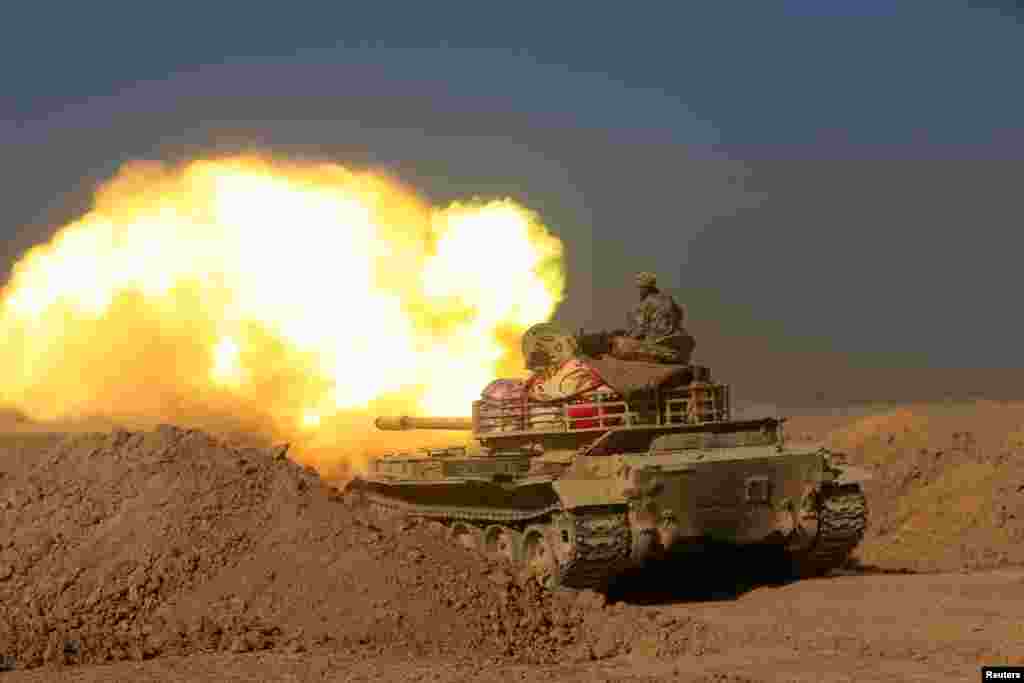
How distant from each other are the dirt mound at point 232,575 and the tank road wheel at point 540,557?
1.83 m

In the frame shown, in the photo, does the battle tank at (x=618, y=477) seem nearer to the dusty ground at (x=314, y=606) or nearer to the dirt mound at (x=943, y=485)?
the dusty ground at (x=314, y=606)

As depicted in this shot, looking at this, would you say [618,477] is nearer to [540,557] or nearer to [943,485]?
[540,557]

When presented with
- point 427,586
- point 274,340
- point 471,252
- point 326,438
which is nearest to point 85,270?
point 274,340

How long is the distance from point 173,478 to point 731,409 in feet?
26.2

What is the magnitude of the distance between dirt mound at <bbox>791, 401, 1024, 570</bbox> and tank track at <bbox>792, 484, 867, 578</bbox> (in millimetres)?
3270

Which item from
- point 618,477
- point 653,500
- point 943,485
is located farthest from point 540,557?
point 943,485

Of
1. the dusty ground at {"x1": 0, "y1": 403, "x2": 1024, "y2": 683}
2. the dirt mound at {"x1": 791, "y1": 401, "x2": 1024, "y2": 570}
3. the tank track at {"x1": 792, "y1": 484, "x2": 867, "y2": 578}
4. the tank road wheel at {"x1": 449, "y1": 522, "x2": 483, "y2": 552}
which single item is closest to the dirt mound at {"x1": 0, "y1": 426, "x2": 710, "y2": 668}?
the dusty ground at {"x1": 0, "y1": 403, "x2": 1024, "y2": 683}

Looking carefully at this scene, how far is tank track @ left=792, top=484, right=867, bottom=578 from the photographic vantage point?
20047mm

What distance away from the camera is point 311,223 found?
31859mm

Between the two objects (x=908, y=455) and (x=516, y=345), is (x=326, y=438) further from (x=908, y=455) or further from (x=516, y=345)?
(x=908, y=455)

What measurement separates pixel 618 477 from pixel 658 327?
3034mm

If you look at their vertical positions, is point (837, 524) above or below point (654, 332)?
below

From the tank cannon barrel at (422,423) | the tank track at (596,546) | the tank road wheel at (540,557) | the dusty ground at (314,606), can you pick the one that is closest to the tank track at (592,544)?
the tank track at (596,546)

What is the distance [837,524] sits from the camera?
20094 mm
